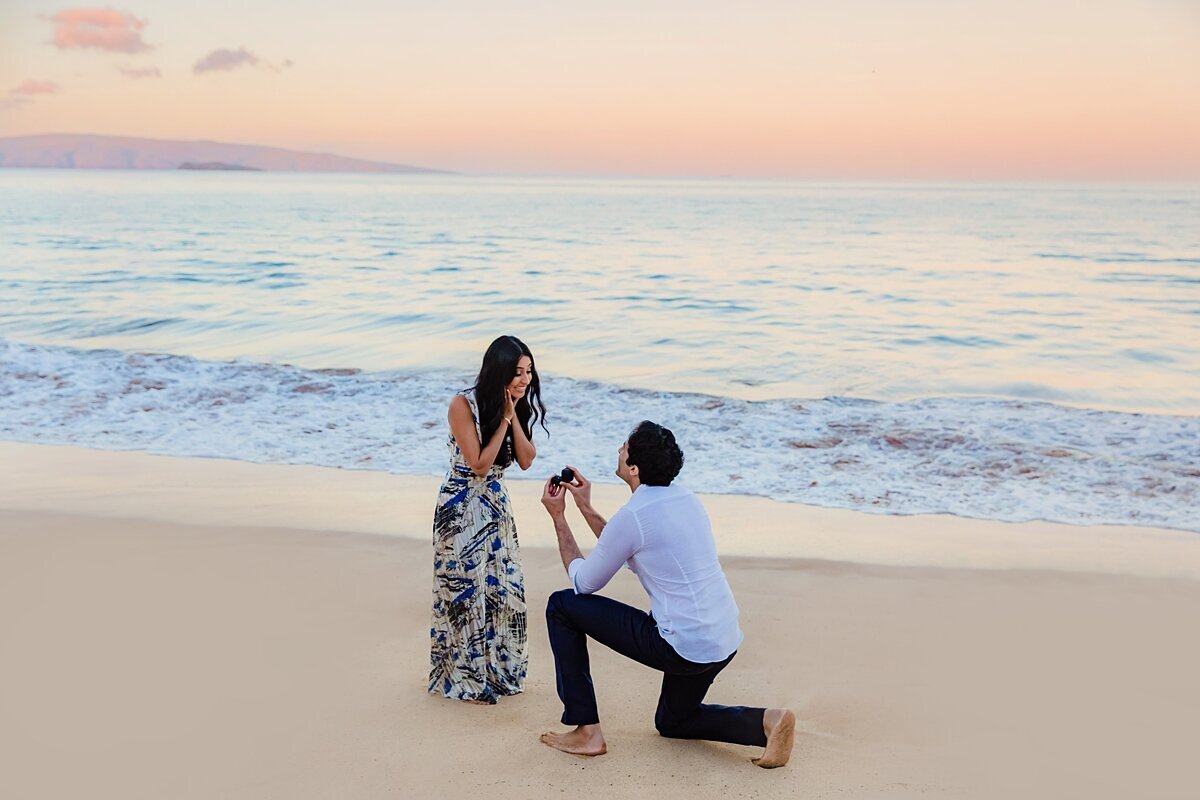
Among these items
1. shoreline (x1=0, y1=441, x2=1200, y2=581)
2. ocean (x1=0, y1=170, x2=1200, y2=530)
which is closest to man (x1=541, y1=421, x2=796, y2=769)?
shoreline (x1=0, y1=441, x2=1200, y2=581)

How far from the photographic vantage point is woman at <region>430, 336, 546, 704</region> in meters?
4.12

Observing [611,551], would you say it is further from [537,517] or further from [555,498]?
[537,517]

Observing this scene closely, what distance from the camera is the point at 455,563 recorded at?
13.7 ft

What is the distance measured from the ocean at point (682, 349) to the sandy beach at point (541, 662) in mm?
1697

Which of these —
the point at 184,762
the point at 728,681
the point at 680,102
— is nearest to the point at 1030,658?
the point at 728,681

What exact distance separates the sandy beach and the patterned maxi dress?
0.13 metres

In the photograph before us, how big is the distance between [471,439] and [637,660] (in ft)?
3.75

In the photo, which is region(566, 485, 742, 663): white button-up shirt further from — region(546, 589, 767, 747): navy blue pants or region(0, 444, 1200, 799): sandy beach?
region(0, 444, 1200, 799): sandy beach

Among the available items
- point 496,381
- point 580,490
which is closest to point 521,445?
point 496,381

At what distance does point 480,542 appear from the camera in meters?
4.19

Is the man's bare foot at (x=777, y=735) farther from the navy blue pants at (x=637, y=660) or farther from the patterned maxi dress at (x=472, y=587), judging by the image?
the patterned maxi dress at (x=472, y=587)

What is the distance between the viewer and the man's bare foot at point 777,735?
3604 millimetres

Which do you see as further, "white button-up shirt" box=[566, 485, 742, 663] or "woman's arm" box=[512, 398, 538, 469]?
"woman's arm" box=[512, 398, 538, 469]

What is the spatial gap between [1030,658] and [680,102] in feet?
115
